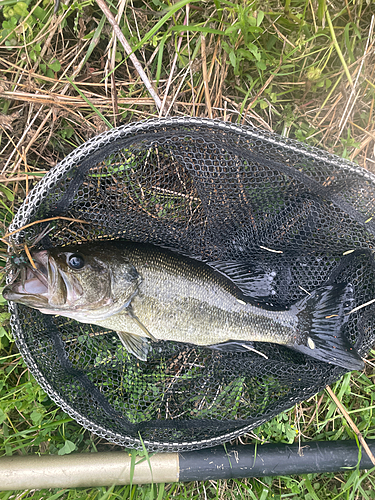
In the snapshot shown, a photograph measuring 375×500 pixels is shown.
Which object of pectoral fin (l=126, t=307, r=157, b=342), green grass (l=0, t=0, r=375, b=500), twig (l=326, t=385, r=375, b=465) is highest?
green grass (l=0, t=0, r=375, b=500)

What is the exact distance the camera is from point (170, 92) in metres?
2.31

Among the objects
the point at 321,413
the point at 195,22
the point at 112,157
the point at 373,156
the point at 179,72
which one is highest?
the point at 195,22

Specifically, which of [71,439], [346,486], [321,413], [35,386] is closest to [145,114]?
[35,386]

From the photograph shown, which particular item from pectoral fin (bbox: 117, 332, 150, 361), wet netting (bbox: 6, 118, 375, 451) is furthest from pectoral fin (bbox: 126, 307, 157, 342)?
wet netting (bbox: 6, 118, 375, 451)

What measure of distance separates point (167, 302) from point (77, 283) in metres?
0.57

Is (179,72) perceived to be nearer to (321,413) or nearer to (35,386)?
(35,386)

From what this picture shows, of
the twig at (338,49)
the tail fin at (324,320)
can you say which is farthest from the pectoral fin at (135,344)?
the twig at (338,49)

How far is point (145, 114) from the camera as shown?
2301 mm

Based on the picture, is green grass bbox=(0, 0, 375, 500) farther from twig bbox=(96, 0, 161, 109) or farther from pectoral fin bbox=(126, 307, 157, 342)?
pectoral fin bbox=(126, 307, 157, 342)

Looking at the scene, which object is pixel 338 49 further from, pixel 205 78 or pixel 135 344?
pixel 135 344

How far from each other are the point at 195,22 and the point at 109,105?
33.4 inches

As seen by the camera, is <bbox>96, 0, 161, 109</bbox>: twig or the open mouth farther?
<bbox>96, 0, 161, 109</bbox>: twig

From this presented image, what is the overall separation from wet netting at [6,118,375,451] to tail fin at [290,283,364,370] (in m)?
0.09

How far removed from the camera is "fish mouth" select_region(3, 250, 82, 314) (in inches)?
68.0
